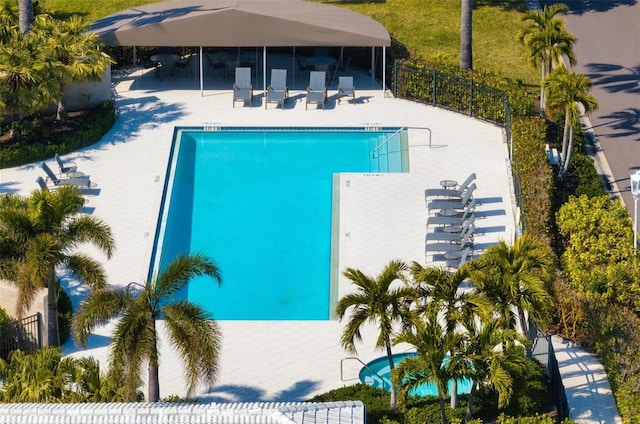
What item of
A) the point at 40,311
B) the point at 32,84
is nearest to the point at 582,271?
the point at 40,311

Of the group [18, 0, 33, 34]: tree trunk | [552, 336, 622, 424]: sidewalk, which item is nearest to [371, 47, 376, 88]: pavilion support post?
[18, 0, 33, 34]: tree trunk

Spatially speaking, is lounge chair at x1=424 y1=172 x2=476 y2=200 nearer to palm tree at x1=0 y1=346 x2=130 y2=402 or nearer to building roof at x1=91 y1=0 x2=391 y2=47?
building roof at x1=91 y1=0 x2=391 y2=47

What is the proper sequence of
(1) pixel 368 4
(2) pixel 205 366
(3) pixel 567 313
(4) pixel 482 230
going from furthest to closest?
(1) pixel 368 4 → (4) pixel 482 230 → (3) pixel 567 313 → (2) pixel 205 366

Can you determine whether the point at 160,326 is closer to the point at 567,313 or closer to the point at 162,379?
the point at 162,379

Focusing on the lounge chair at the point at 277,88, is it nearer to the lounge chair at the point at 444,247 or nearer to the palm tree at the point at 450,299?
the lounge chair at the point at 444,247

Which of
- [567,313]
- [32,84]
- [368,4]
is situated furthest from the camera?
[368,4]

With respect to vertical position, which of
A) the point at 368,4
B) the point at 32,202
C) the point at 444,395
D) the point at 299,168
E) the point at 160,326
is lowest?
the point at 444,395
